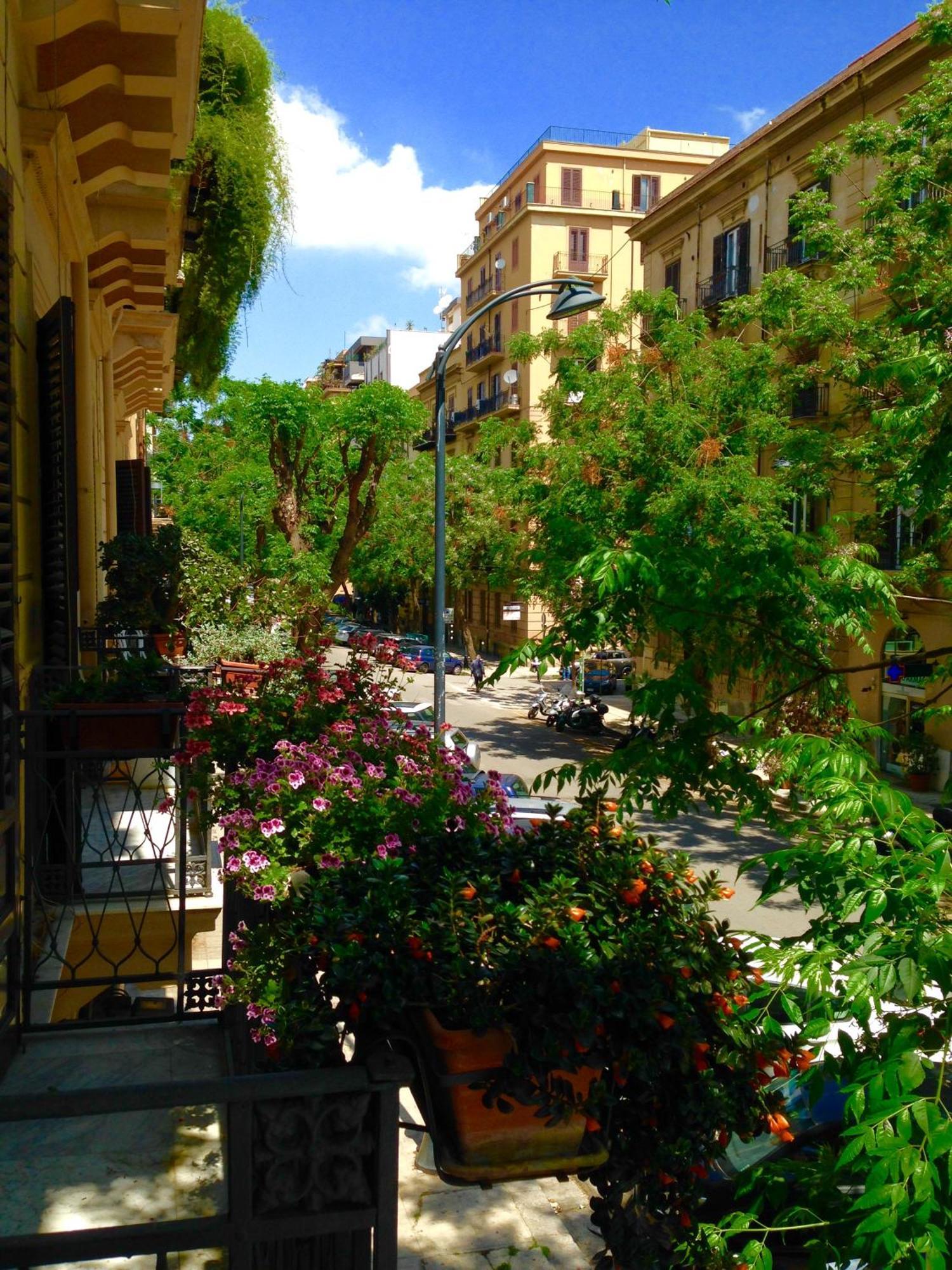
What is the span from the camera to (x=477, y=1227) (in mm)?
7148

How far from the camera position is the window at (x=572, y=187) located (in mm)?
50250

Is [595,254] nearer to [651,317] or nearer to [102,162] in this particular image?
[651,317]

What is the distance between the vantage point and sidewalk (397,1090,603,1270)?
6648 millimetres

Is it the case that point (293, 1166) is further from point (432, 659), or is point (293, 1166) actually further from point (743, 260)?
point (432, 659)

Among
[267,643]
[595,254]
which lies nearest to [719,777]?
[267,643]

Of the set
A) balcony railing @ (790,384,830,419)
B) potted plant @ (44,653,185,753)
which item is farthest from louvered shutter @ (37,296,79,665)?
balcony railing @ (790,384,830,419)

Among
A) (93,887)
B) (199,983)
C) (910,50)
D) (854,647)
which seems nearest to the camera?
A: (199,983)

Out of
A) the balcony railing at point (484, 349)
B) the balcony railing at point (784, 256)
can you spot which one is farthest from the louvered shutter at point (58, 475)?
the balcony railing at point (484, 349)

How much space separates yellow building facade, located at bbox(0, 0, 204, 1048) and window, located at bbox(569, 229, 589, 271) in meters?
44.0

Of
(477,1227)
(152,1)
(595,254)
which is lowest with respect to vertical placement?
(477,1227)

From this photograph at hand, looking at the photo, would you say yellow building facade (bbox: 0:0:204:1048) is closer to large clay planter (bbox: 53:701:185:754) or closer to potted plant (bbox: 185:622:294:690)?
large clay planter (bbox: 53:701:185:754)

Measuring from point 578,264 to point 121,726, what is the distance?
4892 centimetres

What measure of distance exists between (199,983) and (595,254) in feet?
166

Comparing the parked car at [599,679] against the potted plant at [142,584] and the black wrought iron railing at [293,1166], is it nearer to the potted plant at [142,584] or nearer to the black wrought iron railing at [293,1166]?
the potted plant at [142,584]
